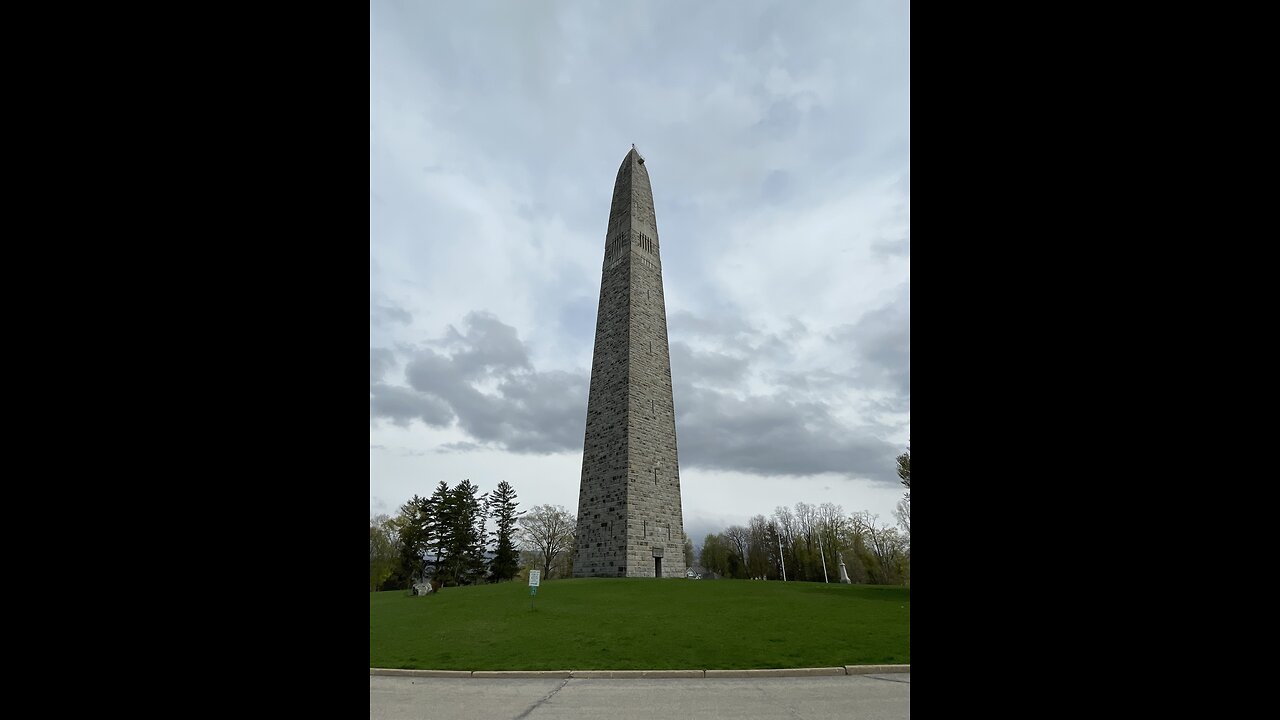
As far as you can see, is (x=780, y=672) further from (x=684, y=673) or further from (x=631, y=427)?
(x=631, y=427)

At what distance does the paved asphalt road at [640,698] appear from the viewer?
6.72m

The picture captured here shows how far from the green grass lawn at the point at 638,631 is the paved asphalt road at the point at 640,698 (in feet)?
2.54

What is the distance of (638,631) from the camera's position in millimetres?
12258

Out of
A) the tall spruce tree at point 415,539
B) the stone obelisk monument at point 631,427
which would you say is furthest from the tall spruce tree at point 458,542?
the stone obelisk monument at point 631,427

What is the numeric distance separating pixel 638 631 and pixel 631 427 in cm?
1516

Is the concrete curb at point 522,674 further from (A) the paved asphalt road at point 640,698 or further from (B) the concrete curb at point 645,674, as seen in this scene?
(B) the concrete curb at point 645,674

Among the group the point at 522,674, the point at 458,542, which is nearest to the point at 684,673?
the point at 522,674

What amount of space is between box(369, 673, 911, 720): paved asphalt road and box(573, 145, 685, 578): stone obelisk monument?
17.0m
